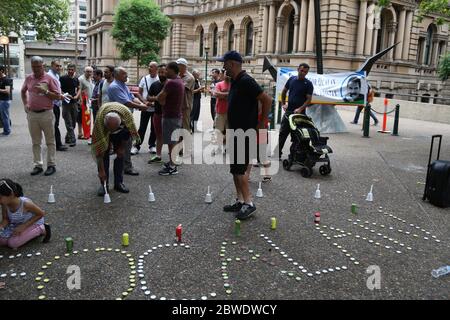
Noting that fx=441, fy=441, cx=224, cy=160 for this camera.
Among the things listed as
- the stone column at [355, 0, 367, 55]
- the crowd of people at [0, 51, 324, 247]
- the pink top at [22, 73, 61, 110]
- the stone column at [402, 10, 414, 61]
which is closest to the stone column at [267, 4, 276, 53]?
the stone column at [355, 0, 367, 55]

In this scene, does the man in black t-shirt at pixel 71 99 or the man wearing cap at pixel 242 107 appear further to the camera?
the man in black t-shirt at pixel 71 99

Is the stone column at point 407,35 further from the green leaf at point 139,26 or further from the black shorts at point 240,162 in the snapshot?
the black shorts at point 240,162

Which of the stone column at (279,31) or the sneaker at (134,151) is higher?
the stone column at (279,31)

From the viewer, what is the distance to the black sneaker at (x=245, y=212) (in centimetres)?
576

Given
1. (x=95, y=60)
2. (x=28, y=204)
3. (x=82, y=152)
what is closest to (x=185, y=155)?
(x=82, y=152)

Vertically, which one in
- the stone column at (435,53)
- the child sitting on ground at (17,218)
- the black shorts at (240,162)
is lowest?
the child sitting on ground at (17,218)

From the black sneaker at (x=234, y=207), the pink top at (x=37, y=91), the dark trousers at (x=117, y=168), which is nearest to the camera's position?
the black sneaker at (x=234, y=207)

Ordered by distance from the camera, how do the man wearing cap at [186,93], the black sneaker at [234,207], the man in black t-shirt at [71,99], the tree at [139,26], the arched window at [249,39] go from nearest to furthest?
the black sneaker at [234,207]
the man wearing cap at [186,93]
the man in black t-shirt at [71,99]
the arched window at [249,39]
the tree at [139,26]

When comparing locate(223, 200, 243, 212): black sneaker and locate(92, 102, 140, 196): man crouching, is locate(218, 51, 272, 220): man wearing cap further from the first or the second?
locate(92, 102, 140, 196): man crouching

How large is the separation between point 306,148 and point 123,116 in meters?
3.68

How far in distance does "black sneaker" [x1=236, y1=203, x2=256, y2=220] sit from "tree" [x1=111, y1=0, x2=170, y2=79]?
44.0 metres

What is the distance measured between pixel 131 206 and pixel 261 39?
34719 millimetres

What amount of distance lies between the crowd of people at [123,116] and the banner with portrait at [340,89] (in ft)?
17.5

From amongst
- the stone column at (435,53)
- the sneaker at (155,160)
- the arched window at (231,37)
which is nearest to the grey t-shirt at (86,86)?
the sneaker at (155,160)
